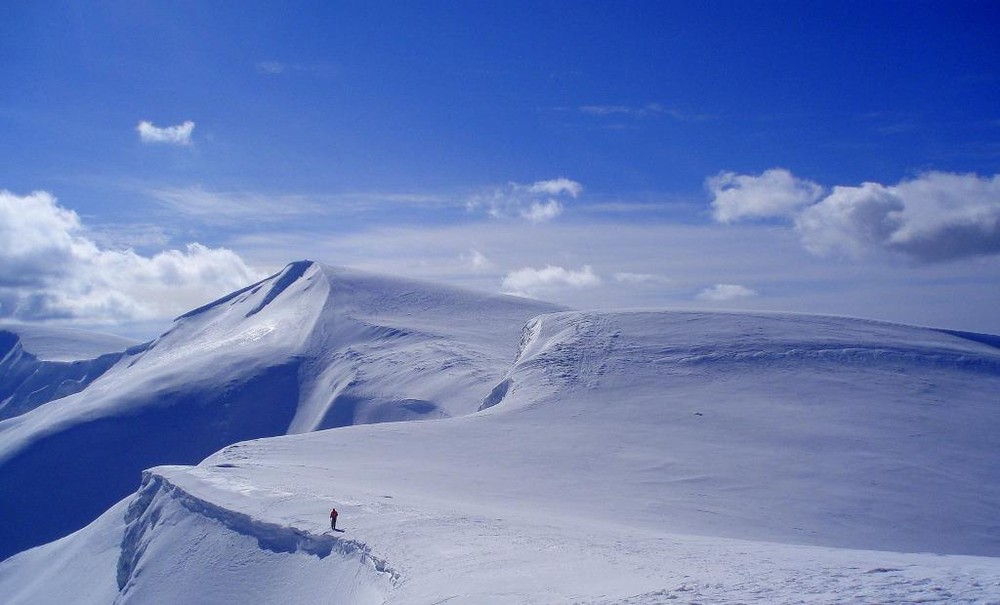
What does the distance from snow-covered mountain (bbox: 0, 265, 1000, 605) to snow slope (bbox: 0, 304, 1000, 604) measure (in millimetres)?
93

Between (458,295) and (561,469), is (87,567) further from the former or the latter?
(458,295)

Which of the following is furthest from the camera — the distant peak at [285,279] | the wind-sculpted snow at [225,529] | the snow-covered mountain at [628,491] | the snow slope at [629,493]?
the distant peak at [285,279]

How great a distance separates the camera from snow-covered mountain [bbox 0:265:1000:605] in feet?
39.9

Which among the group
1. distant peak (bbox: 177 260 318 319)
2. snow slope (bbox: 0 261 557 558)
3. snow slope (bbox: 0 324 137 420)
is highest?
distant peak (bbox: 177 260 318 319)

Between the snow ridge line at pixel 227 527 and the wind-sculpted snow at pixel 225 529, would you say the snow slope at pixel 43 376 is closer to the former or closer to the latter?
the snow ridge line at pixel 227 527

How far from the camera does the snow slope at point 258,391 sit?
238 feet

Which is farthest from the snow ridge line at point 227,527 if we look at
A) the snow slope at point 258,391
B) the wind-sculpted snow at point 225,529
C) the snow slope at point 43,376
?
the snow slope at point 43,376

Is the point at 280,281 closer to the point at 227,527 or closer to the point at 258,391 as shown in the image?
the point at 258,391

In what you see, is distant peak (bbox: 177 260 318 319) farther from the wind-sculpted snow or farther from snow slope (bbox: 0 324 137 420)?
the wind-sculpted snow

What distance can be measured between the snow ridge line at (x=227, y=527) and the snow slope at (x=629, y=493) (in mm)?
70

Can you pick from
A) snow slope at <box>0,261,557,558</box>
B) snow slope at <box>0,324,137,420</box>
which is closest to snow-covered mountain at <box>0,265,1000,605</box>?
snow slope at <box>0,261,557,558</box>

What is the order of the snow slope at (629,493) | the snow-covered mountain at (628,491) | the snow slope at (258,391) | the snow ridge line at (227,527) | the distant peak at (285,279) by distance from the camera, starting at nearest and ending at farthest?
the snow slope at (629,493) < the snow-covered mountain at (628,491) < the snow ridge line at (227,527) < the snow slope at (258,391) < the distant peak at (285,279)

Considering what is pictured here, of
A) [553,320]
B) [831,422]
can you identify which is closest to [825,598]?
[831,422]

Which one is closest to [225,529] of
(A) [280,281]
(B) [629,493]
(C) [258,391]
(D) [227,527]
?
(D) [227,527]
